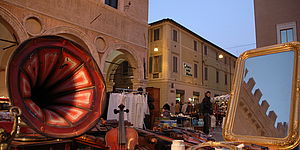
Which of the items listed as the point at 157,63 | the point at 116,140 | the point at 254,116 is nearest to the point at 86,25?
the point at 116,140

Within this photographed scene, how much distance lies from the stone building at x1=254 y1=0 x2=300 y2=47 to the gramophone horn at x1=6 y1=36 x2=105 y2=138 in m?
7.93

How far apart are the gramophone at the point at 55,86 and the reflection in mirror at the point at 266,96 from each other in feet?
4.49

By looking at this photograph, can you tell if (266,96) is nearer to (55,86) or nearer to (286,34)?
(55,86)

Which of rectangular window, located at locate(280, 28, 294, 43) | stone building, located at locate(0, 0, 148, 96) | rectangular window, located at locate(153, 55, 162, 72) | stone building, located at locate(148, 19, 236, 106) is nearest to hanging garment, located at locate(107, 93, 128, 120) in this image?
stone building, located at locate(0, 0, 148, 96)

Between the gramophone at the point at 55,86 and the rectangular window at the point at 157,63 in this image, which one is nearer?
the gramophone at the point at 55,86

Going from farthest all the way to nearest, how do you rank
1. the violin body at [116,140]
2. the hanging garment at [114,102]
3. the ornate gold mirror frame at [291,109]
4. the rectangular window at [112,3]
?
the rectangular window at [112,3], the hanging garment at [114,102], the violin body at [116,140], the ornate gold mirror frame at [291,109]

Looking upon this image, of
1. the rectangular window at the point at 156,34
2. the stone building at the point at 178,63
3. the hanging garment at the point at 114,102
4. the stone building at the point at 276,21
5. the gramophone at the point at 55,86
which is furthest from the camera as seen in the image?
the rectangular window at the point at 156,34

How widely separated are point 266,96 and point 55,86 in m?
2.23

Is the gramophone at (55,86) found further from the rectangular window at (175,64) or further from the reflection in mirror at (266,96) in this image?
the rectangular window at (175,64)

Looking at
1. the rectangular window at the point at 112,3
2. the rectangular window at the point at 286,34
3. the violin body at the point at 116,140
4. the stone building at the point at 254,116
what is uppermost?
the rectangular window at the point at 112,3

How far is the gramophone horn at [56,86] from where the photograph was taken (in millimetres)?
1673

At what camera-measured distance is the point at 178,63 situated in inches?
762

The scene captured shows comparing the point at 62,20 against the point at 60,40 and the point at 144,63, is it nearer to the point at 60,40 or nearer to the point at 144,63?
the point at 144,63

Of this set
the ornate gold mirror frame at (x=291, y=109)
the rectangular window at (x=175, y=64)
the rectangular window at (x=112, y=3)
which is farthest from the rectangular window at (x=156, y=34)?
the ornate gold mirror frame at (x=291, y=109)
